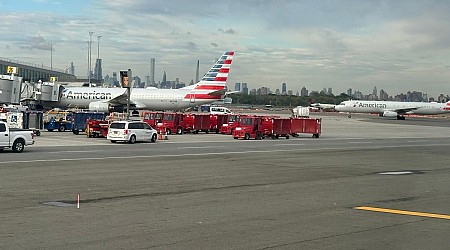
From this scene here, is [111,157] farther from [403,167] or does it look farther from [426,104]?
[426,104]

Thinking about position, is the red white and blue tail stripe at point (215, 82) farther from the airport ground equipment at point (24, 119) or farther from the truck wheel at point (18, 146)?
the truck wheel at point (18, 146)

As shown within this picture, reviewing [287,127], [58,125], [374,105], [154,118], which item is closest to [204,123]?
[154,118]

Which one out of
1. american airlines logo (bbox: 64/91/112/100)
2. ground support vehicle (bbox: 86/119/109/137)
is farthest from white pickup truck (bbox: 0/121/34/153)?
american airlines logo (bbox: 64/91/112/100)

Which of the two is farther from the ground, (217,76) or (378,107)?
(217,76)

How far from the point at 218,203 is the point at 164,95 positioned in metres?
62.2

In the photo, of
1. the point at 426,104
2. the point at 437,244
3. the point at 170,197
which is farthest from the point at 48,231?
the point at 426,104

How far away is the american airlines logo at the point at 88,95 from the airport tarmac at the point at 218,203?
47507 millimetres

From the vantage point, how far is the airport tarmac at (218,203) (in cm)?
1140

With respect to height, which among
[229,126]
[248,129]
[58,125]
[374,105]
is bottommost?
[58,125]

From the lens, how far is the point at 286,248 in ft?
35.0

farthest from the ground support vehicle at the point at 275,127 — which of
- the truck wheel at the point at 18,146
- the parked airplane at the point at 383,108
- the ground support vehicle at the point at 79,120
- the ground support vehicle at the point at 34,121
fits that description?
the parked airplane at the point at 383,108

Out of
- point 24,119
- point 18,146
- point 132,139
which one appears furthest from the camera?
point 24,119

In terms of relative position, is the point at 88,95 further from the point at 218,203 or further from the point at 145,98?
the point at 218,203

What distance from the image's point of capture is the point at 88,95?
7725 cm
